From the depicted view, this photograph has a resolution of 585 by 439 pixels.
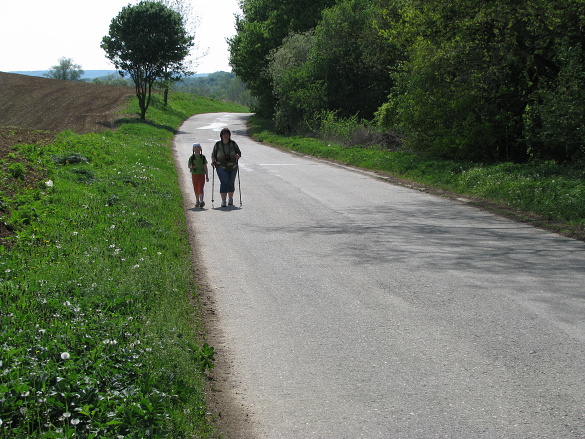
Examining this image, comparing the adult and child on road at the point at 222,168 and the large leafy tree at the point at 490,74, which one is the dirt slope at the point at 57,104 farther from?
the adult and child on road at the point at 222,168

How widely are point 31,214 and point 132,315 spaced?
4.45 m

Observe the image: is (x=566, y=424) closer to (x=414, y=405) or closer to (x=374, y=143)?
(x=414, y=405)

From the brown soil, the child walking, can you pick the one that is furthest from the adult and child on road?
the brown soil

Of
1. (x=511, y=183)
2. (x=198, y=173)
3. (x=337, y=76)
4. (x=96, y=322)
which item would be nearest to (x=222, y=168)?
(x=198, y=173)

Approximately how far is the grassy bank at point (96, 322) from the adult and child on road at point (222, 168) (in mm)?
2746

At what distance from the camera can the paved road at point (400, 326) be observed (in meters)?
4.13

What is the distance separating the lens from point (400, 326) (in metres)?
5.85

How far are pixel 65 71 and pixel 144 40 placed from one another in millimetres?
137515

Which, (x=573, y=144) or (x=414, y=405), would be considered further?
(x=573, y=144)

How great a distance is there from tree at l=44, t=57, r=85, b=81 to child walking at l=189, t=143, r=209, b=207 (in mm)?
157838

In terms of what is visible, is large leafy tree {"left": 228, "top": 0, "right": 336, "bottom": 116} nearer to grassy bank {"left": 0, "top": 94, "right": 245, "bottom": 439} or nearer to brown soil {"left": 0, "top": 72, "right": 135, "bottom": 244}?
brown soil {"left": 0, "top": 72, "right": 135, "bottom": 244}

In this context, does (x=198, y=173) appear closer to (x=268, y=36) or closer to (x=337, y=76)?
(x=337, y=76)

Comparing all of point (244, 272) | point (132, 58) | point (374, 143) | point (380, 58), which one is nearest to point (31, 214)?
point (244, 272)

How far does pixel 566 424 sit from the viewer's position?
3.90 m
